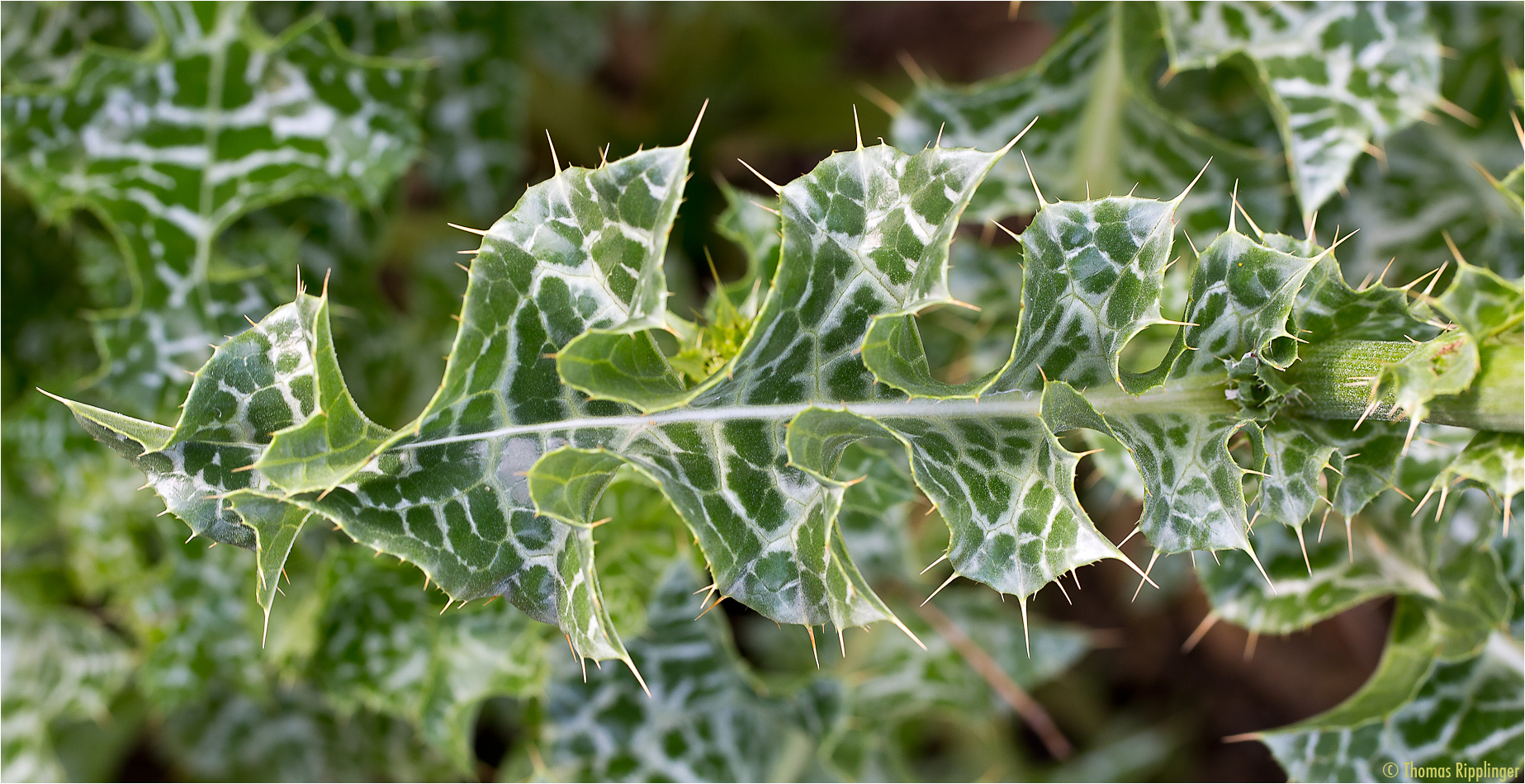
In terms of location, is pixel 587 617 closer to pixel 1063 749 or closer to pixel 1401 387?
pixel 1401 387

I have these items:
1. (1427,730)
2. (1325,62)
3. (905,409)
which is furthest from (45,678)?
(1325,62)

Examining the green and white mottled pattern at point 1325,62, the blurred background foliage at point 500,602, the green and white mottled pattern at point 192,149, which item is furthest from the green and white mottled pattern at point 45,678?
the green and white mottled pattern at point 1325,62

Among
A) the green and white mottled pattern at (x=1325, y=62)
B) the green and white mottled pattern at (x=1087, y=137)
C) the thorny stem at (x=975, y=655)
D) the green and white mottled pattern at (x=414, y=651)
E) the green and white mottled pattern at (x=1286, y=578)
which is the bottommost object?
the thorny stem at (x=975, y=655)

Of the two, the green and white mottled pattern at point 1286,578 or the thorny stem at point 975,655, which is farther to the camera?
the thorny stem at point 975,655

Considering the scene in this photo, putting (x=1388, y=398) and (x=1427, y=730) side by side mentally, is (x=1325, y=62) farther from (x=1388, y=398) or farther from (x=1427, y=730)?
(x=1427, y=730)

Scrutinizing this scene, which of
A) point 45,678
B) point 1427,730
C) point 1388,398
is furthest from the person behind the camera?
point 45,678

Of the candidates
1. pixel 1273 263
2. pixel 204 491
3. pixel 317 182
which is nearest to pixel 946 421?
pixel 1273 263

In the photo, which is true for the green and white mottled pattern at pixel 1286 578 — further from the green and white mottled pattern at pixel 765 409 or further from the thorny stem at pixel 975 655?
the green and white mottled pattern at pixel 765 409

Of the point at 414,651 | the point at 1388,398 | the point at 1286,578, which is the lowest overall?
the point at 414,651
